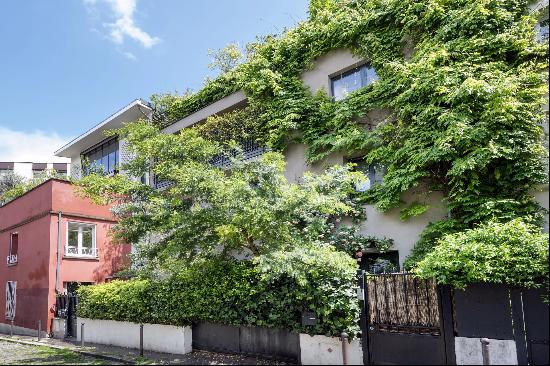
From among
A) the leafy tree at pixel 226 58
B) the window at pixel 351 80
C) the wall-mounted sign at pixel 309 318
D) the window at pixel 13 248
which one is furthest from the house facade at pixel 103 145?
the wall-mounted sign at pixel 309 318

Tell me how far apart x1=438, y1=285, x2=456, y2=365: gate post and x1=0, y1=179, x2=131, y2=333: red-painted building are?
1351cm

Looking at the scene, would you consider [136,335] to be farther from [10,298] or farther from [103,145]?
[103,145]

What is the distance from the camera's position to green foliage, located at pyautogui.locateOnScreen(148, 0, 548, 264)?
991cm

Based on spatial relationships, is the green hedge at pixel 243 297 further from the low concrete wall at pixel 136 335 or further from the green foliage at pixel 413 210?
the green foliage at pixel 413 210

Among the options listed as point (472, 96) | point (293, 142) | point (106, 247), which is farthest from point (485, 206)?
point (106, 247)

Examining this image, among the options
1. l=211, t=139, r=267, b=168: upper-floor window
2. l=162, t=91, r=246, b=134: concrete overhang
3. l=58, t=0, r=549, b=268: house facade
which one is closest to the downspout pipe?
l=162, t=91, r=246, b=134: concrete overhang

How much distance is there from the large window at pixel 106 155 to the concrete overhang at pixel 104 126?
37 centimetres

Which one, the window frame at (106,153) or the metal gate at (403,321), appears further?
the window frame at (106,153)

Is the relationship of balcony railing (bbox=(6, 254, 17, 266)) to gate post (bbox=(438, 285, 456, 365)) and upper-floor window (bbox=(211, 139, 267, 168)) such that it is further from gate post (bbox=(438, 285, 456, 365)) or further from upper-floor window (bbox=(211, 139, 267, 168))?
gate post (bbox=(438, 285, 456, 365))

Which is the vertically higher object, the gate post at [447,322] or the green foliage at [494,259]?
the green foliage at [494,259]

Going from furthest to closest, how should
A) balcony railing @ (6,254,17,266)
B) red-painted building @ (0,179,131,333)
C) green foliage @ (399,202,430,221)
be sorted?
1. balcony railing @ (6,254,17,266)
2. red-painted building @ (0,179,131,333)
3. green foliage @ (399,202,430,221)

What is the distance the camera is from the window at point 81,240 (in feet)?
58.5

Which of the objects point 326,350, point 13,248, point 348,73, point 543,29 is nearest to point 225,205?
point 326,350

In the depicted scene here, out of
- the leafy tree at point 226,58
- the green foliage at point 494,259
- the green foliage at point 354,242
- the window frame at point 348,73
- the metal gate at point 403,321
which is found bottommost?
the metal gate at point 403,321
